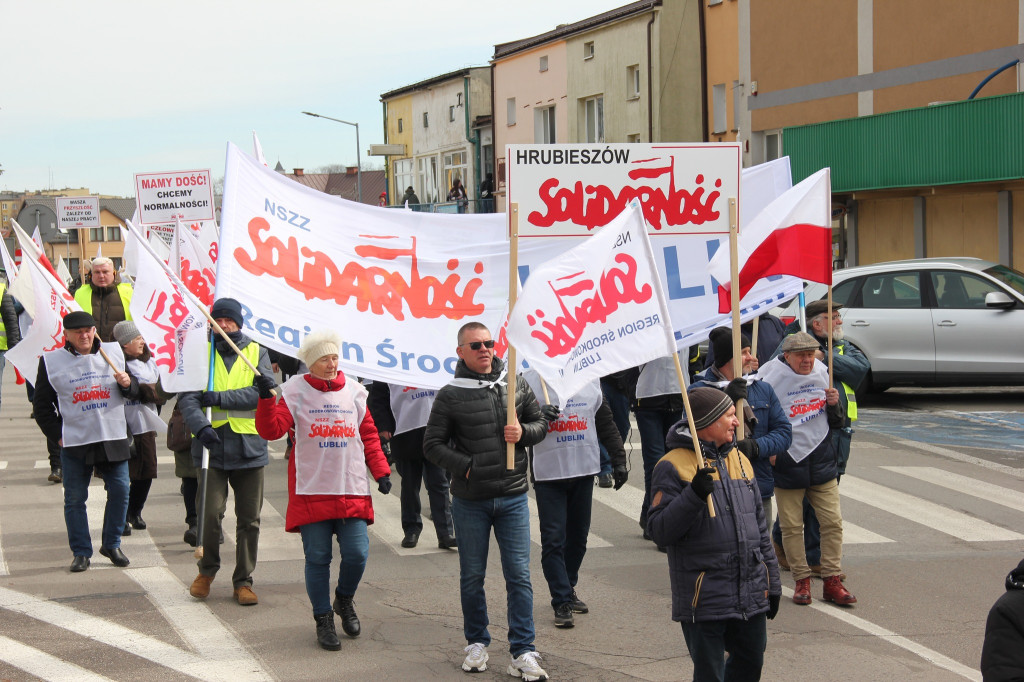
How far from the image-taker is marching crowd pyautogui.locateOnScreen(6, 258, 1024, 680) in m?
5.04

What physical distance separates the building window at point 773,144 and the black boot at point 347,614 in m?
24.3

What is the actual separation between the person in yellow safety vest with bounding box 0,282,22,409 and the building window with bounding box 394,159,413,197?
43.5 m

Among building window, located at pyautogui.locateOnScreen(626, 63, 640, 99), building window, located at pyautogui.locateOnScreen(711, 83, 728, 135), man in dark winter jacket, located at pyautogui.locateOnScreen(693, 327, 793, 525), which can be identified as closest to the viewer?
man in dark winter jacket, located at pyautogui.locateOnScreen(693, 327, 793, 525)

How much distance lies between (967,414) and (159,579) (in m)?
10.6

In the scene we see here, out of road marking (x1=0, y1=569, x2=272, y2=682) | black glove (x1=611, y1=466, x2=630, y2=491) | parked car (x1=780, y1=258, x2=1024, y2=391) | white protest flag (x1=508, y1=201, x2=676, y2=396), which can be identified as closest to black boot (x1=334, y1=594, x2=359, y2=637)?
road marking (x1=0, y1=569, x2=272, y2=682)

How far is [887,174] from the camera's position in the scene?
23.0m

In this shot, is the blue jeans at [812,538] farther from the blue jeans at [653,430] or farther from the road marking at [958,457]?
the road marking at [958,457]

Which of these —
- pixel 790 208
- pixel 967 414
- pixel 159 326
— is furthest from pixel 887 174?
pixel 159 326

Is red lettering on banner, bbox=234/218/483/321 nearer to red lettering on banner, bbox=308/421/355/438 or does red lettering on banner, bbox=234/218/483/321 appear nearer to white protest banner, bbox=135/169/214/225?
red lettering on banner, bbox=308/421/355/438

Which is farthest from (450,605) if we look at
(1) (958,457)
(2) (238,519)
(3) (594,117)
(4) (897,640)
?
(3) (594,117)

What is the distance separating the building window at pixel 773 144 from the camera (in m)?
29.5

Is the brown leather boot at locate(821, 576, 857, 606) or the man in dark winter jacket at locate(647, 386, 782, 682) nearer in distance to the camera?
the man in dark winter jacket at locate(647, 386, 782, 682)

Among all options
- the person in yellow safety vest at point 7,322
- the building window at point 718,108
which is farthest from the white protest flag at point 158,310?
the building window at point 718,108

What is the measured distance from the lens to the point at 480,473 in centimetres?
627
